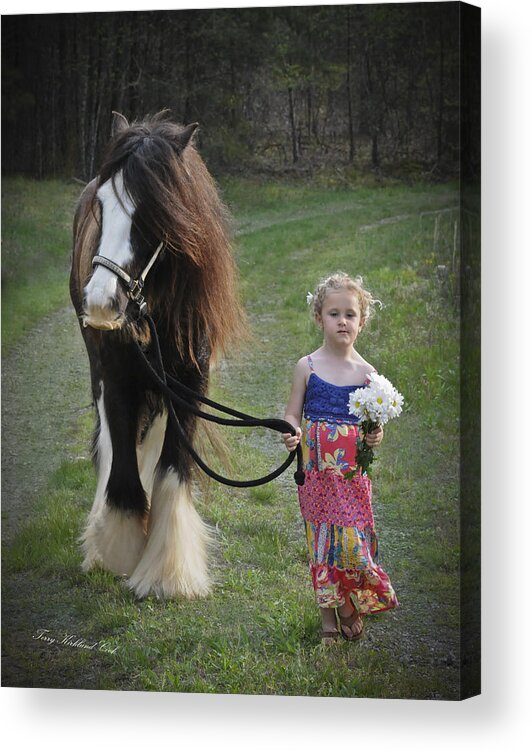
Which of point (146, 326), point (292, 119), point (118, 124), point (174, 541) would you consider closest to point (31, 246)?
point (118, 124)

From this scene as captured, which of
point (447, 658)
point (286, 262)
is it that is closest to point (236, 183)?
point (286, 262)

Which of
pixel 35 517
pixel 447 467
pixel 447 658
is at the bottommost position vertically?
pixel 447 658

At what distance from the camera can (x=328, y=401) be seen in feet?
11.9

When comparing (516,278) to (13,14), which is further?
(13,14)

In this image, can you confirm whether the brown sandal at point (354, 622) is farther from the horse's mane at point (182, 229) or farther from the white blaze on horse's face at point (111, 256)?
the white blaze on horse's face at point (111, 256)

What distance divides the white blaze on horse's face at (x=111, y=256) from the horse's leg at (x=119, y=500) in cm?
62

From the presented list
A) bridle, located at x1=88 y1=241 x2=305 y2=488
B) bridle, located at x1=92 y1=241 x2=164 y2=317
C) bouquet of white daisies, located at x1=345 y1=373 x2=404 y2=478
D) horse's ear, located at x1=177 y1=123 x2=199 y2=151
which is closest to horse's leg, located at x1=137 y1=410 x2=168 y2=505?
bridle, located at x1=88 y1=241 x2=305 y2=488

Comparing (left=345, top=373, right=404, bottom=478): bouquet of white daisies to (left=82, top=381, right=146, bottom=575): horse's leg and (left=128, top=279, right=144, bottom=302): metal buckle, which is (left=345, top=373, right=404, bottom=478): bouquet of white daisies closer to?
(left=128, top=279, right=144, bottom=302): metal buckle

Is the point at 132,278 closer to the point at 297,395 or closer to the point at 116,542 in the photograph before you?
the point at 297,395

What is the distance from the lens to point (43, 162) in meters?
4.11

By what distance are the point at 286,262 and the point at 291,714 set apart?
5.07ft

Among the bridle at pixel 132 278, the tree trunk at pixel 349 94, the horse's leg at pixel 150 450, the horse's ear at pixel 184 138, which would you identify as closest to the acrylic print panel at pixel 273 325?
the tree trunk at pixel 349 94

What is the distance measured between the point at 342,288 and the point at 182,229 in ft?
1.74

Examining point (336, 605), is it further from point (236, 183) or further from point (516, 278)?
point (236, 183)
